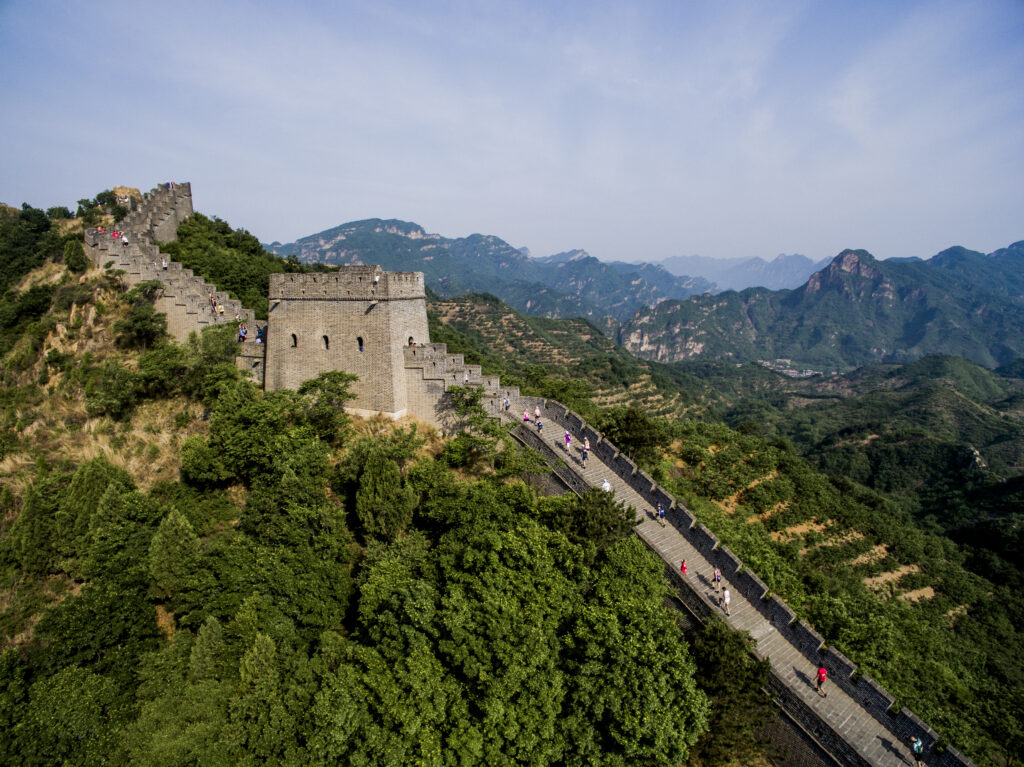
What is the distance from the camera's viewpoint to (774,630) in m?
16.4

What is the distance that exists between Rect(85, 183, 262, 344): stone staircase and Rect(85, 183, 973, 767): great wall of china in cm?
7

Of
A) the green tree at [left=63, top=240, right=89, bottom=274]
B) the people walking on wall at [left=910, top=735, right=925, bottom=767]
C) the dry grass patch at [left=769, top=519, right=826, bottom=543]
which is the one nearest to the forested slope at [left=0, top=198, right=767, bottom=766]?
the people walking on wall at [left=910, top=735, right=925, bottom=767]

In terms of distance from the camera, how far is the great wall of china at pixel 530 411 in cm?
1401

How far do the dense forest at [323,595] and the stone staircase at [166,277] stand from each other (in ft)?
3.43

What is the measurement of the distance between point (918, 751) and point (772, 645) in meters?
3.92

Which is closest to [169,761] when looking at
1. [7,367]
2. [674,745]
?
[674,745]

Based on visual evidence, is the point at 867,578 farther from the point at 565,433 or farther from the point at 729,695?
the point at 729,695

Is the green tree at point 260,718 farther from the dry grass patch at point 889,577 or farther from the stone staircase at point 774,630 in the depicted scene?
the dry grass patch at point 889,577

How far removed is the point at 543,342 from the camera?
118812mm

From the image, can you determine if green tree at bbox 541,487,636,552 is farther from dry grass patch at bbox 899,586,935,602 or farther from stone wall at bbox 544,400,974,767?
dry grass patch at bbox 899,586,935,602

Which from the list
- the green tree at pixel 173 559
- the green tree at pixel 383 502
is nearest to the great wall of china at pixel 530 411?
the green tree at pixel 383 502

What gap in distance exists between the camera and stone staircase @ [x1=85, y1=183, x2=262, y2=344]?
25.4 meters

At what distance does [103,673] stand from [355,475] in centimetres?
946

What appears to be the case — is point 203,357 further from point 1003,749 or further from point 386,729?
point 1003,749
